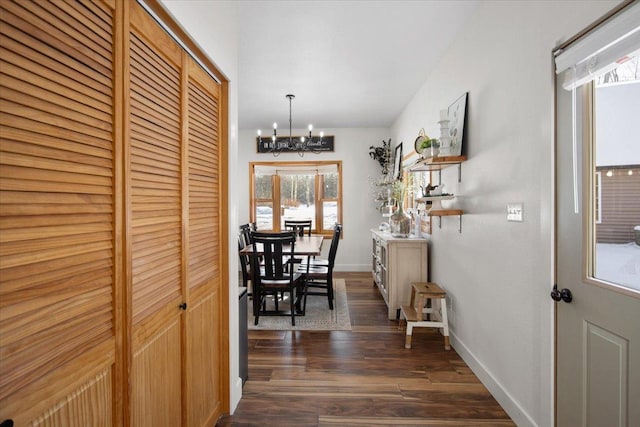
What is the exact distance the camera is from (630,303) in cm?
122

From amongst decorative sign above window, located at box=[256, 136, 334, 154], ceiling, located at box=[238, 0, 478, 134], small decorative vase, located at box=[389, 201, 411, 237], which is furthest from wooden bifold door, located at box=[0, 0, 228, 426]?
decorative sign above window, located at box=[256, 136, 334, 154]

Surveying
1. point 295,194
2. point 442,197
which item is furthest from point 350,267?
point 442,197

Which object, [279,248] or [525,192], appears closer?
[525,192]

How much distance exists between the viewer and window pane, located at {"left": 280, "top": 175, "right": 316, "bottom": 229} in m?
6.54

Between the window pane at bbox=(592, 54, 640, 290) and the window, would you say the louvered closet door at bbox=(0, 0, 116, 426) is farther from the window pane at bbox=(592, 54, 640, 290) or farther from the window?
the window

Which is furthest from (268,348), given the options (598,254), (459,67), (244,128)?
(244,128)

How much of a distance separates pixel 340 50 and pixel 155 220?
263 centimetres

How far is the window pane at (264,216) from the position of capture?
21.6ft

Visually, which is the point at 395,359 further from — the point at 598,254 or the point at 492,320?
the point at 598,254

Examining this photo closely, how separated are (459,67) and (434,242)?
5.83 ft

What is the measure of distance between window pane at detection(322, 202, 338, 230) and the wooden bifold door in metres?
4.89

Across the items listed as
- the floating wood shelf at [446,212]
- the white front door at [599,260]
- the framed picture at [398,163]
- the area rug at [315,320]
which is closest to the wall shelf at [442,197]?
the floating wood shelf at [446,212]

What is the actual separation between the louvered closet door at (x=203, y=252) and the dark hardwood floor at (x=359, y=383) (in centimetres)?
40

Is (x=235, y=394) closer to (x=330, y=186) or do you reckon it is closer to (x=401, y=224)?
(x=401, y=224)
